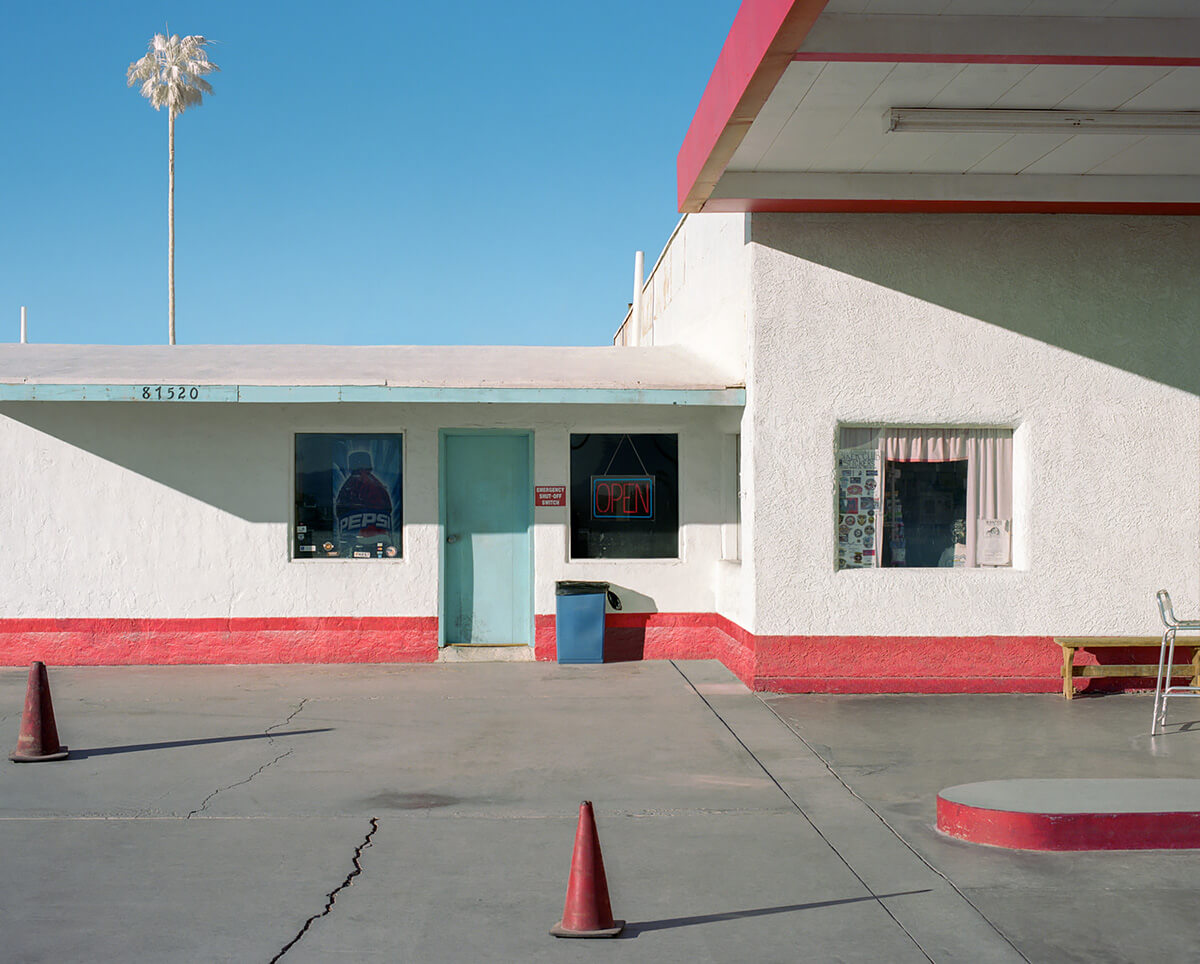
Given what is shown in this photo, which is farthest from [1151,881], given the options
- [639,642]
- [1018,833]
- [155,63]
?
[155,63]

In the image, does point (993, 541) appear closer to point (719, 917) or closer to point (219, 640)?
point (719, 917)

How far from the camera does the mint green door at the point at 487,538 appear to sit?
12.4 m

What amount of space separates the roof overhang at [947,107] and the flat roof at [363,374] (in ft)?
6.87

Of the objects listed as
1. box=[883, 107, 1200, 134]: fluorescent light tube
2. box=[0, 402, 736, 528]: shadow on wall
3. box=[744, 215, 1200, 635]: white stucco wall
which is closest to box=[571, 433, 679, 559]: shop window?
box=[0, 402, 736, 528]: shadow on wall

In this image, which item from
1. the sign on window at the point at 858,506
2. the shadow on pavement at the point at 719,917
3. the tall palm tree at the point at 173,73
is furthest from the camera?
→ the tall palm tree at the point at 173,73

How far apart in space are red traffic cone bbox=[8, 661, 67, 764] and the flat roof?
3611 mm

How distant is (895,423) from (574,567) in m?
3.91

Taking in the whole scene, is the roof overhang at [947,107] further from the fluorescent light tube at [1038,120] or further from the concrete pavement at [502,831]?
the concrete pavement at [502,831]

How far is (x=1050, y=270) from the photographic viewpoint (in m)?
10.5

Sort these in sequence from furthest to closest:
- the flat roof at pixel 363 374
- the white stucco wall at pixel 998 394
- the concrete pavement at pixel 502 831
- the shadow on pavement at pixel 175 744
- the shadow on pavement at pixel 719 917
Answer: the flat roof at pixel 363 374 < the white stucco wall at pixel 998 394 < the shadow on pavement at pixel 175 744 < the shadow on pavement at pixel 719 917 < the concrete pavement at pixel 502 831

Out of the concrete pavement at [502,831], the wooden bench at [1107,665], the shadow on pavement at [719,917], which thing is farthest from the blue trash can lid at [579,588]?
the shadow on pavement at [719,917]

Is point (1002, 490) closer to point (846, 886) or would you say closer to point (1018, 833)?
point (1018, 833)

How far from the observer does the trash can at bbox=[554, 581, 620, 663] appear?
470 inches

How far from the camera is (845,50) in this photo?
23.0ft
